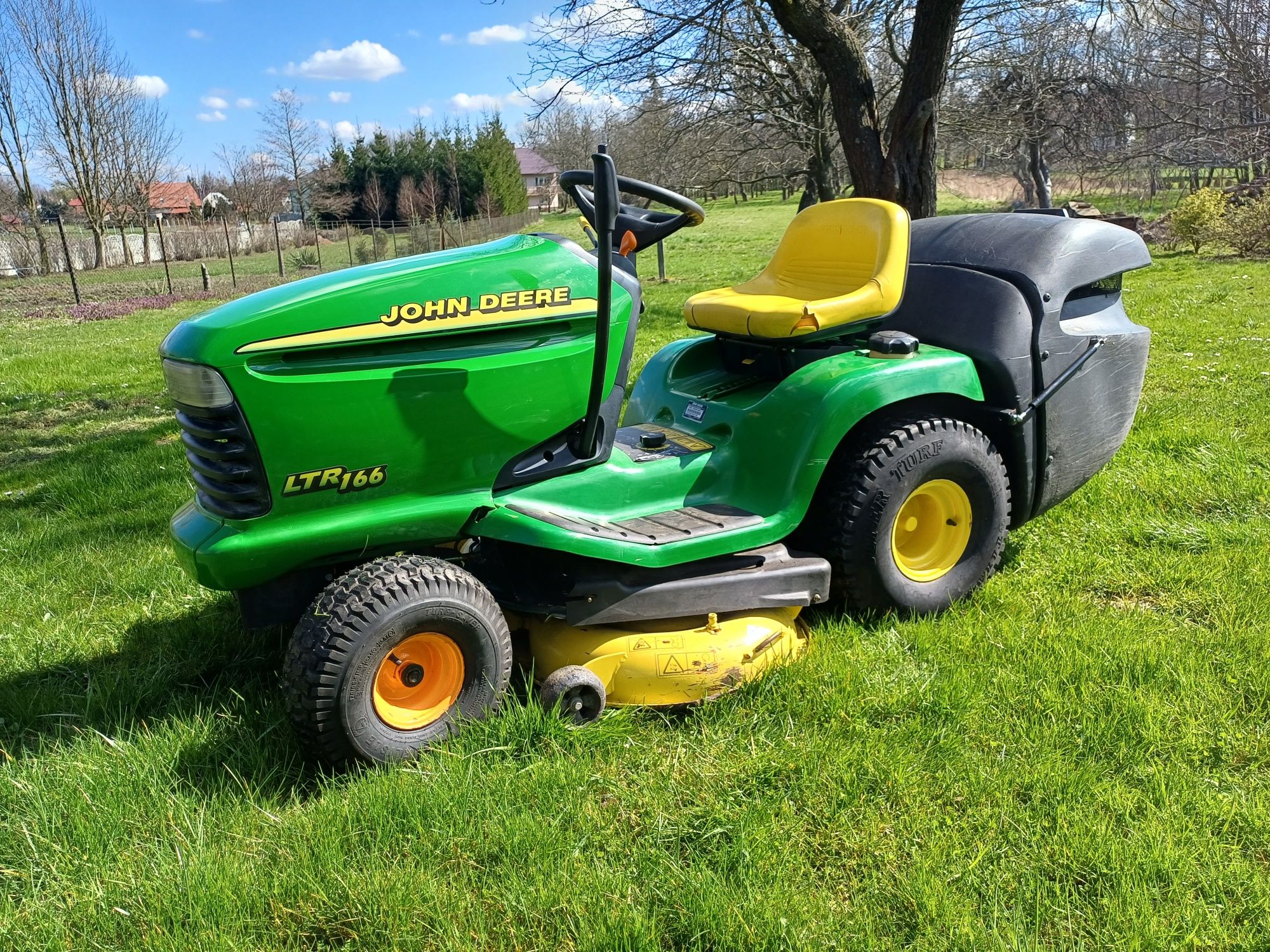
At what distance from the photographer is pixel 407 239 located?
980 inches

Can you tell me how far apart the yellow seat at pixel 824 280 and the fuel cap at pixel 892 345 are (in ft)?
0.30

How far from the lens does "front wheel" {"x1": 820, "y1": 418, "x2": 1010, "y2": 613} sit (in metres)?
3.16

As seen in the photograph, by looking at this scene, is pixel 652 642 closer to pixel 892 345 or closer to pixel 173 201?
pixel 892 345

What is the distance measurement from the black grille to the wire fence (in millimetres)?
14844

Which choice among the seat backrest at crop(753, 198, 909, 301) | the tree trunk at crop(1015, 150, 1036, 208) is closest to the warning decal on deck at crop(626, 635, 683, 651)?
the seat backrest at crop(753, 198, 909, 301)

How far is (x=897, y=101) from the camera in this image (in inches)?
299

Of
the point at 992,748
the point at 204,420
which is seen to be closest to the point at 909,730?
the point at 992,748

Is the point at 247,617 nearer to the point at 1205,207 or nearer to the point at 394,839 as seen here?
the point at 394,839

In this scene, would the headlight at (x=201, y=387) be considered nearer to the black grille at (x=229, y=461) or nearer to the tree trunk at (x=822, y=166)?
the black grille at (x=229, y=461)

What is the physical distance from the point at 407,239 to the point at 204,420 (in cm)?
2376

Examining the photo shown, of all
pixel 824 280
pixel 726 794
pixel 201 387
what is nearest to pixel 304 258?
pixel 824 280

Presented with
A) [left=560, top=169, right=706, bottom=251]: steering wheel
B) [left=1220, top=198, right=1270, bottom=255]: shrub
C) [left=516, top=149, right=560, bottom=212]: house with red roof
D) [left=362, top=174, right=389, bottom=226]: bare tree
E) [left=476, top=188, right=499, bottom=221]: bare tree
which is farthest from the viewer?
[left=516, top=149, right=560, bottom=212]: house with red roof

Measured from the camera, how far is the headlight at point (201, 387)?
233cm

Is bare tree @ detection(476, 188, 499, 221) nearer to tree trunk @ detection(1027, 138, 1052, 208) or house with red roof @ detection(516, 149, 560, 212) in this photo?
house with red roof @ detection(516, 149, 560, 212)
